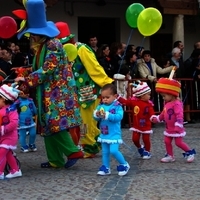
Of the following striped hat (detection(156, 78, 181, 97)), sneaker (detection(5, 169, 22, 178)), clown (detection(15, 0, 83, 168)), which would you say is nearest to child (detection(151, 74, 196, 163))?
striped hat (detection(156, 78, 181, 97))

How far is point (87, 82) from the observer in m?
7.12

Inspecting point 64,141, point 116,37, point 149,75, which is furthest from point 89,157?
point 116,37

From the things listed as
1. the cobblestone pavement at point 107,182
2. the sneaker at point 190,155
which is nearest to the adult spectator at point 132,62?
the cobblestone pavement at point 107,182

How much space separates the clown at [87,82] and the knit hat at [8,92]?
1.20m

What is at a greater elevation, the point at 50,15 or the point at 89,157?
the point at 50,15

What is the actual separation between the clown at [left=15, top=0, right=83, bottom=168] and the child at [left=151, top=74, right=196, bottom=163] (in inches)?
48.5

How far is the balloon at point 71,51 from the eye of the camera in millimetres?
6746

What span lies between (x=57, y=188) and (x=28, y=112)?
2.71 metres

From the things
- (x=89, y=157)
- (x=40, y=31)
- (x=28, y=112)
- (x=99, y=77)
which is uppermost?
(x=40, y=31)

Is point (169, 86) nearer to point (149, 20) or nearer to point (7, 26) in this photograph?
point (149, 20)

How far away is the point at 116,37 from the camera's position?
15.6 meters

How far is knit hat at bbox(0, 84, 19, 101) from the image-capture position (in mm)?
5978

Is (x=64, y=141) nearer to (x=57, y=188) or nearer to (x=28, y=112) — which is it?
(x=57, y=188)

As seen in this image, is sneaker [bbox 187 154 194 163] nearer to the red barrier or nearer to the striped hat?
the striped hat
